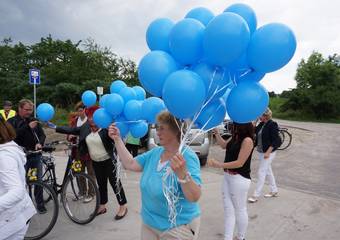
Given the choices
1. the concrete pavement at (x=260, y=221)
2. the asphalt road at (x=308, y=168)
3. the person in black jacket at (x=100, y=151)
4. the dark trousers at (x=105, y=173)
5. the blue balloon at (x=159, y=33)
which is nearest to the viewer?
the blue balloon at (x=159, y=33)

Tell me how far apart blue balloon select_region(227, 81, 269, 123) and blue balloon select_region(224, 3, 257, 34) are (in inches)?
18.0

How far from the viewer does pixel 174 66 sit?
221cm

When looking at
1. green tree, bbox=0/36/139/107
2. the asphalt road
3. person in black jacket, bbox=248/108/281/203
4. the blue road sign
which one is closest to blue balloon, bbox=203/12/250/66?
person in black jacket, bbox=248/108/281/203

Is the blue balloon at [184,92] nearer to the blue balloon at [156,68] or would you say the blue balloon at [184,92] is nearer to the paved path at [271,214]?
the blue balloon at [156,68]

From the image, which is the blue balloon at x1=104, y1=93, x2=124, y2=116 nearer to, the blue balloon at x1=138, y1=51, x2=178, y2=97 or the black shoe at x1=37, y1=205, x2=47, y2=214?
the blue balloon at x1=138, y1=51, x2=178, y2=97

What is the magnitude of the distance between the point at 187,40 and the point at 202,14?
507mm

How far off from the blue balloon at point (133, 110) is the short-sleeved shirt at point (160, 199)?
107 centimetres

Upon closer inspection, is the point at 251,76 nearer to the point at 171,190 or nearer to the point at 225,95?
the point at 225,95

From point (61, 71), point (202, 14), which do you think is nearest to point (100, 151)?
point (202, 14)

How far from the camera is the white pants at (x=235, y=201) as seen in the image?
348 centimetres

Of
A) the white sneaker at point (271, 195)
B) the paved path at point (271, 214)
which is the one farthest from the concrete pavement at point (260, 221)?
the white sneaker at point (271, 195)

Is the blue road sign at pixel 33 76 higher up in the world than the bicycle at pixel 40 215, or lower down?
higher up

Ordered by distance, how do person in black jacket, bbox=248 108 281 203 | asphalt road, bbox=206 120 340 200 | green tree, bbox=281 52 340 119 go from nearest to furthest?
person in black jacket, bbox=248 108 281 203
asphalt road, bbox=206 120 340 200
green tree, bbox=281 52 340 119

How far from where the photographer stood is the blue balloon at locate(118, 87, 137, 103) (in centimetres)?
352
